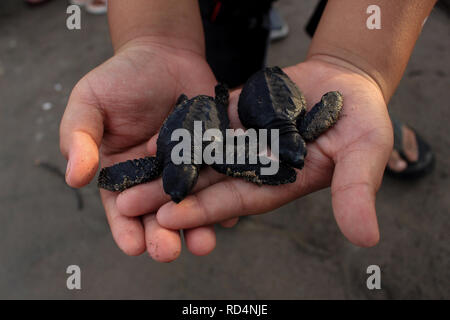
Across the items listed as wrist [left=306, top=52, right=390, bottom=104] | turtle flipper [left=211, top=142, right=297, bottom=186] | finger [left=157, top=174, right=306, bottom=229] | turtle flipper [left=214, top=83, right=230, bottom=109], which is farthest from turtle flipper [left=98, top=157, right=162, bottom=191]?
wrist [left=306, top=52, right=390, bottom=104]

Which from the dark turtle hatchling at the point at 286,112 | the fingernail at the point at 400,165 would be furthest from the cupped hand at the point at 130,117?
the fingernail at the point at 400,165

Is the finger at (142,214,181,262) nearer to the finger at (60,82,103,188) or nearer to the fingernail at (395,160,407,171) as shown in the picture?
the finger at (60,82,103,188)

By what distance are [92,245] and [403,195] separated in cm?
275

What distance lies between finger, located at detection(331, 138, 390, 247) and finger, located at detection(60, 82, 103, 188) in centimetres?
112

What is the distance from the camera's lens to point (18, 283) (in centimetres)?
269

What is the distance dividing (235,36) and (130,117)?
1.68 meters

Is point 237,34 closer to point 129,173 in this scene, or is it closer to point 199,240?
point 129,173

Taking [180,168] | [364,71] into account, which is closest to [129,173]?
[180,168]

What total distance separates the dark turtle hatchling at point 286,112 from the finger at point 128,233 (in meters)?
0.83

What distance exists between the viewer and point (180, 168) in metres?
1.71

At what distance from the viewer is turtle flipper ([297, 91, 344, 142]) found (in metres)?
1.79

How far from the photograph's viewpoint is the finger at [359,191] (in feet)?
→ 4.49

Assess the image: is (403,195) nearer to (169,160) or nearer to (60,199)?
(169,160)

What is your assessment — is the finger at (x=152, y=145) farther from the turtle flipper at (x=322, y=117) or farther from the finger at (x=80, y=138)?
the turtle flipper at (x=322, y=117)
